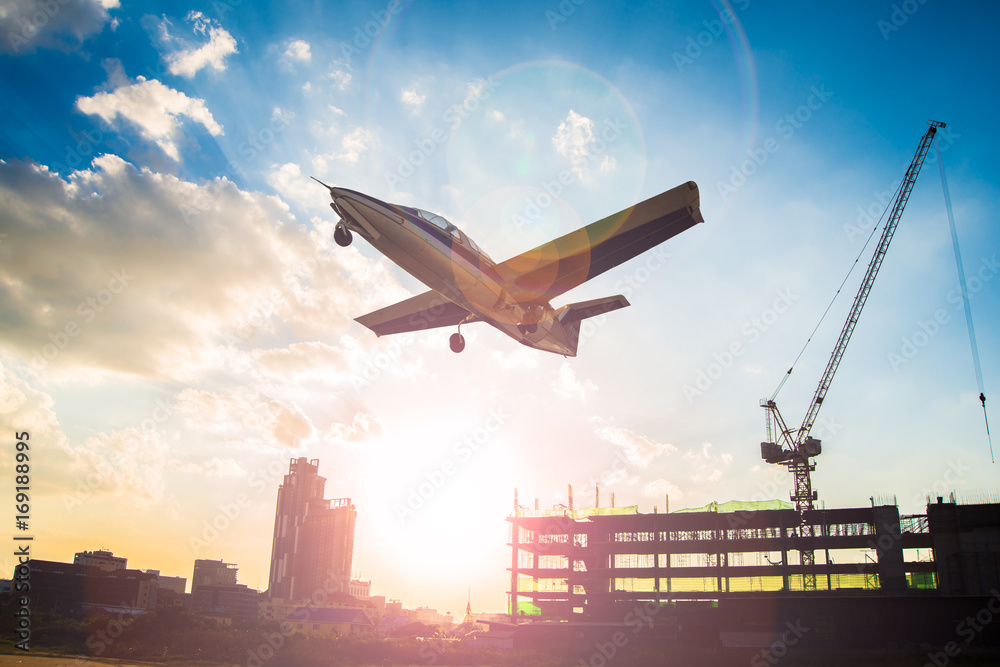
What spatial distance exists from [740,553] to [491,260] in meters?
100

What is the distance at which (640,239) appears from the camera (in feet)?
90.3

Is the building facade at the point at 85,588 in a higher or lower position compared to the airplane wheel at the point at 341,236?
lower

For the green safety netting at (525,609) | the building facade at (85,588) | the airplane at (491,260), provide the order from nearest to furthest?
the airplane at (491,260) < the building facade at (85,588) < the green safety netting at (525,609)

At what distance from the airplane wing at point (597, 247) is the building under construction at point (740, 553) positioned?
82009 mm

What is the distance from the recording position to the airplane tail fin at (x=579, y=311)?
35.4m

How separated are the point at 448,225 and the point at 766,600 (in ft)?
256

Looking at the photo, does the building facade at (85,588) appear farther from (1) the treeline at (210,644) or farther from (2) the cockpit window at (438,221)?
(2) the cockpit window at (438,221)

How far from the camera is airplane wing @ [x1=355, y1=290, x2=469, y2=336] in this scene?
3325 centimetres

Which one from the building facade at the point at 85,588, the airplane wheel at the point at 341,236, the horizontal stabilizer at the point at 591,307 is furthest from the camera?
the building facade at the point at 85,588

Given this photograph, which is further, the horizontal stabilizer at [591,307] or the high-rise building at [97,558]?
the high-rise building at [97,558]

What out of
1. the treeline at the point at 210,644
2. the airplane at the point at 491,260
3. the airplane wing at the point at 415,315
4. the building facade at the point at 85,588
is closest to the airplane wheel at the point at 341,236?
the airplane at the point at 491,260

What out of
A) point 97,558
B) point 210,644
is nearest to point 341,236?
point 210,644

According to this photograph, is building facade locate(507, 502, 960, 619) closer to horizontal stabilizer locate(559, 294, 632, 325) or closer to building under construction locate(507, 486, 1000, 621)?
building under construction locate(507, 486, 1000, 621)

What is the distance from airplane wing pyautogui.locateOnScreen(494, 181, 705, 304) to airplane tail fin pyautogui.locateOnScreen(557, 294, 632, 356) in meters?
5.30
